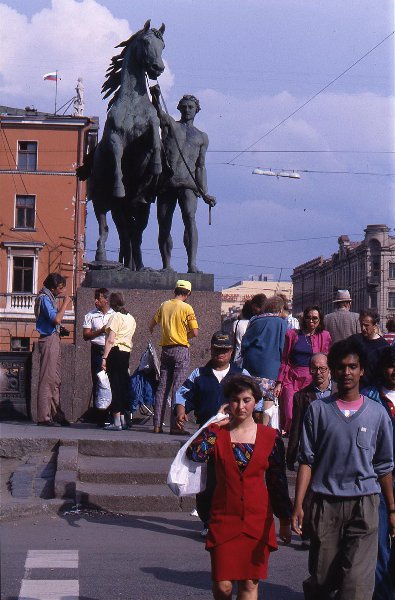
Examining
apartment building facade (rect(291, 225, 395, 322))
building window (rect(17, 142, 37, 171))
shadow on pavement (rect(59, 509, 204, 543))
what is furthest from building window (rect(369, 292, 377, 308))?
shadow on pavement (rect(59, 509, 204, 543))

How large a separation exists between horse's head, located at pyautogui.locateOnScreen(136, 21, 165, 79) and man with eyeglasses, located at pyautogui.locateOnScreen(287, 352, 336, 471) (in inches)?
275

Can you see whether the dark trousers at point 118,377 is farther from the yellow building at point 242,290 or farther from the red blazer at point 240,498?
the yellow building at point 242,290

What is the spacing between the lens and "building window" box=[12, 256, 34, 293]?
6275 centimetres

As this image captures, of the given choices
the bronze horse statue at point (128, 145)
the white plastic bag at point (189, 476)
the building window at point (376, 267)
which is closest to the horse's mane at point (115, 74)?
the bronze horse statue at point (128, 145)

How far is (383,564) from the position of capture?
21.9ft

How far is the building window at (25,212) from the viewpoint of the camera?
62.9 metres

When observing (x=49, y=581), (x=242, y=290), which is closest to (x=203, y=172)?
(x=49, y=581)

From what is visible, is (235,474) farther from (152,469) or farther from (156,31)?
(156,31)

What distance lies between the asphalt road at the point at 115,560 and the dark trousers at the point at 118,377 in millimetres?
3168

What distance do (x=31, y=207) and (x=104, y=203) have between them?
48.7 meters

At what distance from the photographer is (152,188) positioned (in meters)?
15.4

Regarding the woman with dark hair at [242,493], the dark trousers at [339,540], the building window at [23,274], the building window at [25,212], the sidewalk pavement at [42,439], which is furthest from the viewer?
the building window at [25,212]

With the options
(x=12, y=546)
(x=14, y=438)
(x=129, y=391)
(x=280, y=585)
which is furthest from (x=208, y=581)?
(x=129, y=391)

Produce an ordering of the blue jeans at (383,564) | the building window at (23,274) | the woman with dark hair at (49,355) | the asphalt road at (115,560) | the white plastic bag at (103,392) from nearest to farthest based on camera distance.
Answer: the blue jeans at (383,564) → the asphalt road at (115,560) → the white plastic bag at (103,392) → the woman with dark hair at (49,355) → the building window at (23,274)
